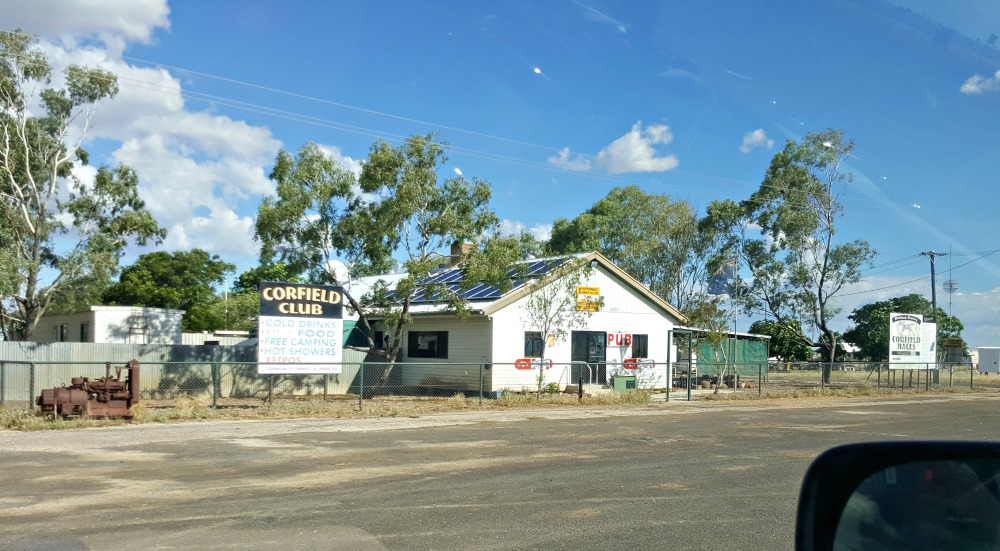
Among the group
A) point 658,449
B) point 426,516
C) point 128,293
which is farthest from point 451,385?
point 128,293

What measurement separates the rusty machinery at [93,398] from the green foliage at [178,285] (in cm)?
3377

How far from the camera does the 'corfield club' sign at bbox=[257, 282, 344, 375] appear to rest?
22531 millimetres

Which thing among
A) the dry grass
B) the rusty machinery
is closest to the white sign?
the dry grass

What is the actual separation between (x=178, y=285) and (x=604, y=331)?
48251mm

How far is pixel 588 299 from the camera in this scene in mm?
29531

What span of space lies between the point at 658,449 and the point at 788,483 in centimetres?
362

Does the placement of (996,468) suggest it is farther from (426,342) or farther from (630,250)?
(630,250)

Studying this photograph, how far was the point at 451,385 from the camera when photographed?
2819 cm

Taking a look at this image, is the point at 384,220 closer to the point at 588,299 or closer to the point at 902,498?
the point at 588,299

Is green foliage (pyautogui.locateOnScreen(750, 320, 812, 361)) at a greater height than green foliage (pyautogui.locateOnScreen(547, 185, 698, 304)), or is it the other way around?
green foliage (pyautogui.locateOnScreen(547, 185, 698, 304))

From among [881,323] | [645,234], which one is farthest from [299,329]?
[881,323]

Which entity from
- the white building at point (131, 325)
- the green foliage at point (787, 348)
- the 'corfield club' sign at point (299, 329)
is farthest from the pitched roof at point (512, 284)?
the green foliage at point (787, 348)

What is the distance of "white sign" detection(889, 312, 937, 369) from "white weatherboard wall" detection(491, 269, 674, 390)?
432 inches

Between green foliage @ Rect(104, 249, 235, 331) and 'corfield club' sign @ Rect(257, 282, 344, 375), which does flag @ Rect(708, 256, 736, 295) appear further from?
green foliage @ Rect(104, 249, 235, 331)
